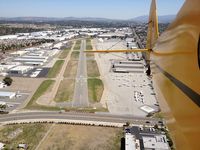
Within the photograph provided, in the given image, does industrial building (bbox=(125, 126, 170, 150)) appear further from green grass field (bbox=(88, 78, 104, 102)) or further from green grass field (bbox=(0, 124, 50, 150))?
green grass field (bbox=(88, 78, 104, 102))

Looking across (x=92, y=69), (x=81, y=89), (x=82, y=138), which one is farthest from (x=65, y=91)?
(x=92, y=69)

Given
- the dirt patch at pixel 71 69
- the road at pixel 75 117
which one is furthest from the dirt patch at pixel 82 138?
the dirt patch at pixel 71 69

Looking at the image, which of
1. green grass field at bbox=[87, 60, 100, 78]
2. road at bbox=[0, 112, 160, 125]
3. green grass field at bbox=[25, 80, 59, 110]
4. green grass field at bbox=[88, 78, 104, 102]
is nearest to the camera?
road at bbox=[0, 112, 160, 125]

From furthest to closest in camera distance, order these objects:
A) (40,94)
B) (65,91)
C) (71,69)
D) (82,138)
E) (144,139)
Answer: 1. (71,69)
2. (65,91)
3. (40,94)
4. (82,138)
5. (144,139)

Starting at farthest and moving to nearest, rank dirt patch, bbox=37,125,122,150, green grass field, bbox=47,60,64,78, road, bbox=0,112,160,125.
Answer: green grass field, bbox=47,60,64,78 → road, bbox=0,112,160,125 → dirt patch, bbox=37,125,122,150

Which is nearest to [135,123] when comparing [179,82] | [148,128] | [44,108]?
[148,128]

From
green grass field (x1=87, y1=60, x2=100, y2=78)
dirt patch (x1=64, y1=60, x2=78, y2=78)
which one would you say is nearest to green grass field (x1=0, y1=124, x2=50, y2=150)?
dirt patch (x1=64, y1=60, x2=78, y2=78)

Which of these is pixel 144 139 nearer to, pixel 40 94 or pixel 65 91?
pixel 65 91
